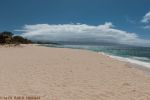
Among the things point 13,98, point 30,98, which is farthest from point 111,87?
point 13,98

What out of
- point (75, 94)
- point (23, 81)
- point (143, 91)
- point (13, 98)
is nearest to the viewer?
point (13, 98)

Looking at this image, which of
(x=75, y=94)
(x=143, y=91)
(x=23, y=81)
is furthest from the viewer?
→ (x=23, y=81)

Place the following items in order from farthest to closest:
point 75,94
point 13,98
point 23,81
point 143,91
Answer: point 23,81 < point 143,91 < point 75,94 < point 13,98

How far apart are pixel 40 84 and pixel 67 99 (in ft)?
6.98

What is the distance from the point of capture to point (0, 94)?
20.6ft

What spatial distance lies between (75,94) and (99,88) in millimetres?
1355

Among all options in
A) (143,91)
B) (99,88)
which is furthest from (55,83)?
(143,91)

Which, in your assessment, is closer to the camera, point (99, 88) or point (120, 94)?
point (120, 94)

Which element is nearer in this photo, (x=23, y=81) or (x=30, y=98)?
(x=30, y=98)

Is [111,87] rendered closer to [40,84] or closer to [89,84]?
[89,84]

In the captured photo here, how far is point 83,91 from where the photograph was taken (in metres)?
7.17

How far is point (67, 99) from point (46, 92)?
101 cm

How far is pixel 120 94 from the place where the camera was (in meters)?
6.97

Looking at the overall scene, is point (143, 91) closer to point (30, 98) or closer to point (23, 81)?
point (30, 98)
